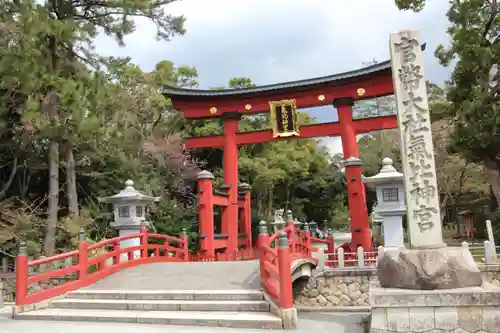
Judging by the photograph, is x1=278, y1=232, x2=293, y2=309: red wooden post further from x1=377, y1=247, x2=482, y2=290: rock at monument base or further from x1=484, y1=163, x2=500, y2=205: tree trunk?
x1=484, y1=163, x2=500, y2=205: tree trunk

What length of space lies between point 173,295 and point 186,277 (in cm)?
152

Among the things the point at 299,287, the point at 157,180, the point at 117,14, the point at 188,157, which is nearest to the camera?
the point at 299,287

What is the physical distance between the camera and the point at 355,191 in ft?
47.8

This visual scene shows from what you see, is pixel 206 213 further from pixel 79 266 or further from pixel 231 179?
pixel 79 266

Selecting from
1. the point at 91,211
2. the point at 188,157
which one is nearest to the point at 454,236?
the point at 188,157

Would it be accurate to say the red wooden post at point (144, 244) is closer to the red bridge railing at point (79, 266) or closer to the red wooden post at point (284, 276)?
the red bridge railing at point (79, 266)

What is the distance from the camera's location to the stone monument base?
575 centimetres

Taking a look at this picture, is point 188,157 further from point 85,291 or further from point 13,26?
point 85,291

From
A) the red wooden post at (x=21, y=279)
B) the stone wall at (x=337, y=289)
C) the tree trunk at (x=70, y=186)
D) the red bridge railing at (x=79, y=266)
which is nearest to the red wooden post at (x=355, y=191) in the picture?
the stone wall at (x=337, y=289)

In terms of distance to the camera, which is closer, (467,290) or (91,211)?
(467,290)

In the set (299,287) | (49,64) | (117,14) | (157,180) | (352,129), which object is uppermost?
(117,14)

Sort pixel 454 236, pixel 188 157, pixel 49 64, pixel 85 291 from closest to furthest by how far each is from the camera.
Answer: pixel 85 291 < pixel 49 64 < pixel 188 157 < pixel 454 236

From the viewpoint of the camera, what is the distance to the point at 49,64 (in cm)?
1380

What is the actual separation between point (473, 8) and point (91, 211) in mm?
16645
